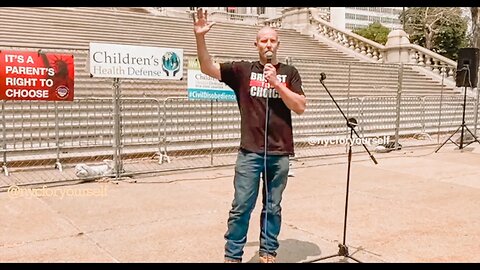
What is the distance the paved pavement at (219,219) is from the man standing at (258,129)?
0.57m

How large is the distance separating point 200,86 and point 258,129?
15.5 ft

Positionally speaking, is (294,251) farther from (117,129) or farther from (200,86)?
(200,86)

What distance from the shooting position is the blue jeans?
3.32 meters

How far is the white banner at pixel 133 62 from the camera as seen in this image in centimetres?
674

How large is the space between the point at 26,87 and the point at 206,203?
128 inches

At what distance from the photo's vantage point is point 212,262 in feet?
12.1

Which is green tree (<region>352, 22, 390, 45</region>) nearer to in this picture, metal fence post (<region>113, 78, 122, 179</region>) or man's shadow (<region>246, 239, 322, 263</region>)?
metal fence post (<region>113, 78, 122, 179</region>)

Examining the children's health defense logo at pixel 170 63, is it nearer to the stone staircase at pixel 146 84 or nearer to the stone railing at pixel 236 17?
the stone staircase at pixel 146 84

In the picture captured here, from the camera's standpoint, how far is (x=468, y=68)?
36.1 ft

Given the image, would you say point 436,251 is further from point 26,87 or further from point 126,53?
point 26,87
